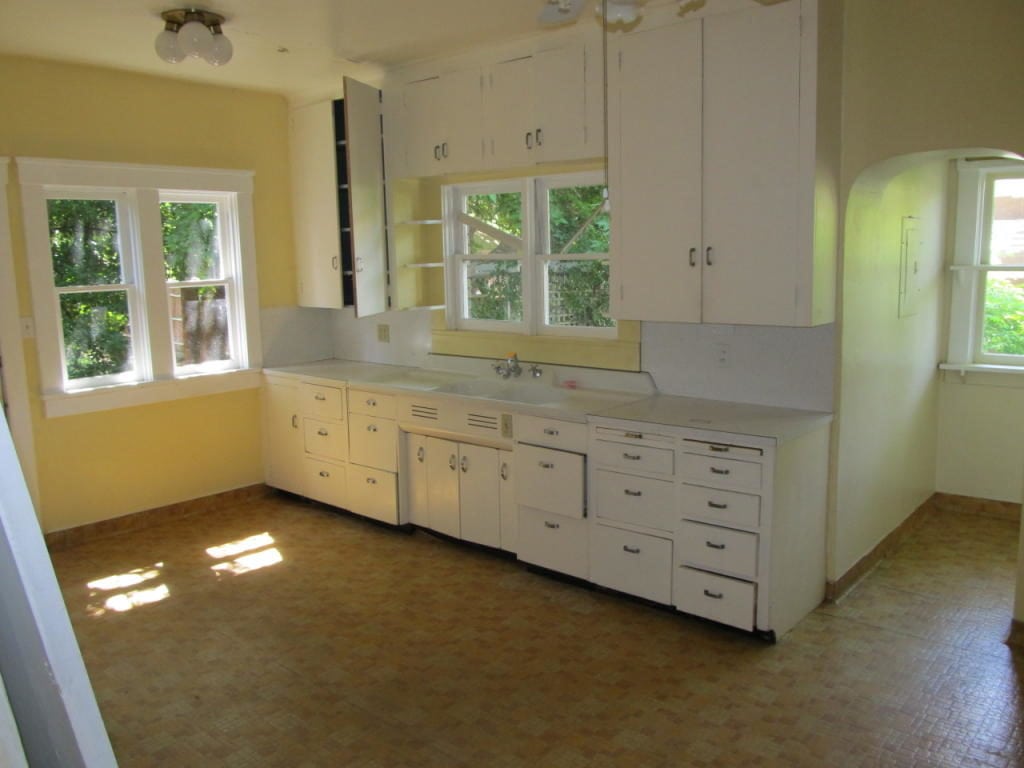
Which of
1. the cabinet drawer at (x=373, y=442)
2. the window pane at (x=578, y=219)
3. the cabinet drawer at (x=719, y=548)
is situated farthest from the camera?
the cabinet drawer at (x=373, y=442)

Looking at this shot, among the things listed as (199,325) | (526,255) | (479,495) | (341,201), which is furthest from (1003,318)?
(199,325)

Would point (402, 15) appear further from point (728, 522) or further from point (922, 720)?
point (922, 720)

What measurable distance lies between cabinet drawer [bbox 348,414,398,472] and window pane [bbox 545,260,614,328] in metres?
1.13

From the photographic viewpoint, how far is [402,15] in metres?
3.71

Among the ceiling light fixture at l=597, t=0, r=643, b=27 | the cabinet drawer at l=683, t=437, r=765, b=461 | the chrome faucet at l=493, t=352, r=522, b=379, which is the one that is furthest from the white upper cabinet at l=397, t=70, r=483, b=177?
the cabinet drawer at l=683, t=437, r=765, b=461

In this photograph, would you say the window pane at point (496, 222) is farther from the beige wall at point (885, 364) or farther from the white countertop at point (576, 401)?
the beige wall at point (885, 364)

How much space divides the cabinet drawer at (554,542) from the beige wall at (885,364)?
3.83 ft

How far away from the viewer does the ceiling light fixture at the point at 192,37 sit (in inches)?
141

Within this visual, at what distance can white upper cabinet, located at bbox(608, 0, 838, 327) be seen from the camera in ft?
10.5

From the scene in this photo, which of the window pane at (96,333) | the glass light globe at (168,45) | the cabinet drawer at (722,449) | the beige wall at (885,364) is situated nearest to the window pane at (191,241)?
the window pane at (96,333)

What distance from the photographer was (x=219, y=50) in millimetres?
3645

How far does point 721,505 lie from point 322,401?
2.70m

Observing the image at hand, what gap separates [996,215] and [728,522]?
279cm

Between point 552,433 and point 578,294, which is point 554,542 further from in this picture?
point 578,294
